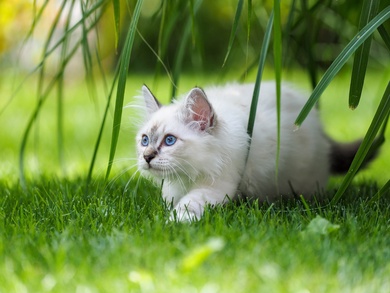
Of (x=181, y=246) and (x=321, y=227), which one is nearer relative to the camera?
(x=181, y=246)

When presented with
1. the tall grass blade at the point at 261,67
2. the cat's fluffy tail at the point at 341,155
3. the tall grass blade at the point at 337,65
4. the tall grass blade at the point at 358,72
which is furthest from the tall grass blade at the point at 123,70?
the cat's fluffy tail at the point at 341,155

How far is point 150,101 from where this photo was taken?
2166 millimetres

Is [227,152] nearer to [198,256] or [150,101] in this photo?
[150,101]

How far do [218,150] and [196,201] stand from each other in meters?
0.17

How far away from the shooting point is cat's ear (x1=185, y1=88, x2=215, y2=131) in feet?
6.39

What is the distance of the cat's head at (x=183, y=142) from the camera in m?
1.93

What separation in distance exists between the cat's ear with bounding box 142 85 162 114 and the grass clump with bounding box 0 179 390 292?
1.08ft

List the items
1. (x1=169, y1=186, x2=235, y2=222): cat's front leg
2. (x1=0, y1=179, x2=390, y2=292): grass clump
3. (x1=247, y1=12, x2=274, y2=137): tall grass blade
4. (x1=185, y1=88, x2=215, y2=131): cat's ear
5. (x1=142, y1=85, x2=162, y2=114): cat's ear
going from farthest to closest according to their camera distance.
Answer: (x1=142, y1=85, x2=162, y2=114): cat's ear → (x1=185, y1=88, x2=215, y2=131): cat's ear → (x1=169, y1=186, x2=235, y2=222): cat's front leg → (x1=247, y1=12, x2=274, y2=137): tall grass blade → (x1=0, y1=179, x2=390, y2=292): grass clump

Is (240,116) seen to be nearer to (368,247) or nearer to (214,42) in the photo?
(368,247)

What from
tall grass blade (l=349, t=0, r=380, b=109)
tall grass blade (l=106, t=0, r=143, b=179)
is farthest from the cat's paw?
tall grass blade (l=349, t=0, r=380, b=109)

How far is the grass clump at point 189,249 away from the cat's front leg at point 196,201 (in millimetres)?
41

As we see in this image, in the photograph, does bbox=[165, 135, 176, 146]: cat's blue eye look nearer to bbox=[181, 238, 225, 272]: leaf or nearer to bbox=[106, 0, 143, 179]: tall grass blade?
bbox=[106, 0, 143, 179]: tall grass blade

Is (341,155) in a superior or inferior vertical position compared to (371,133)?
inferior

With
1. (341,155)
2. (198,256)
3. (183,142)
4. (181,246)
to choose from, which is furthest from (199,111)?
(341,155)
